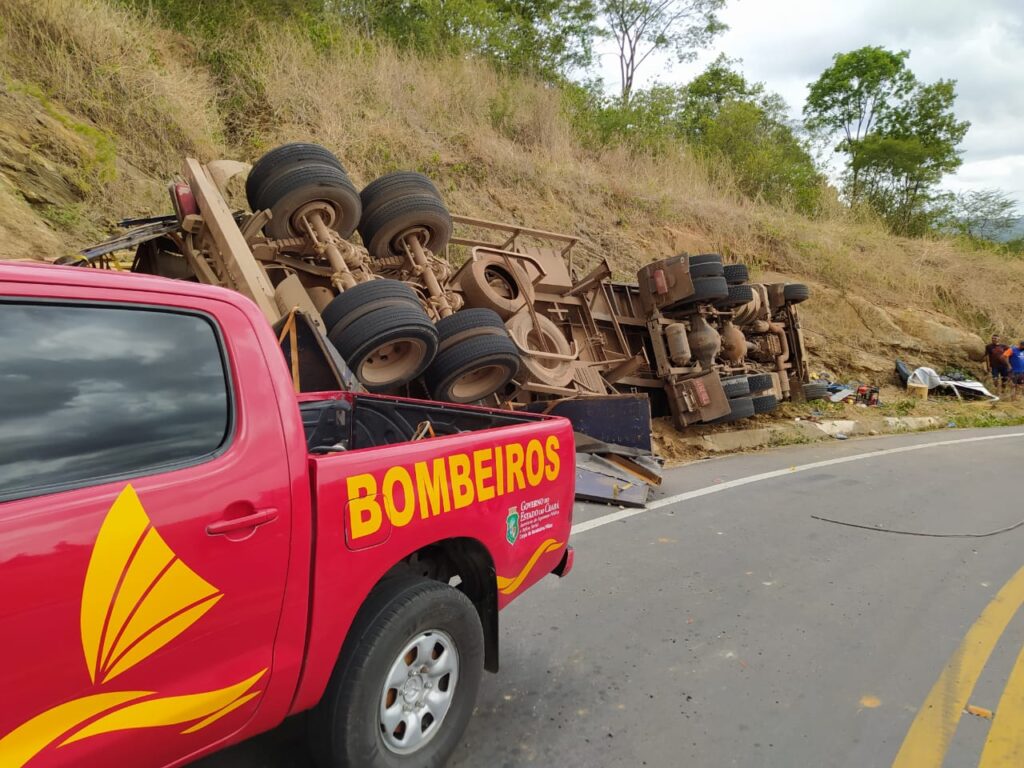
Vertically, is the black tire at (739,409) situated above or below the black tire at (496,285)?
below

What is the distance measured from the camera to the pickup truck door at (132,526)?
1.44m

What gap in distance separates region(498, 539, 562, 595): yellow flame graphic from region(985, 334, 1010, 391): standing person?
19400 millimetres

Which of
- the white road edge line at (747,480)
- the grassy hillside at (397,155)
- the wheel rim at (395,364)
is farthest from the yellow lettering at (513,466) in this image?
the grassy hillside at (397,155)

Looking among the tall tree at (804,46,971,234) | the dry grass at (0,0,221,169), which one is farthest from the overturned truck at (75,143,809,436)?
the tall tree at (804,46,971,234)

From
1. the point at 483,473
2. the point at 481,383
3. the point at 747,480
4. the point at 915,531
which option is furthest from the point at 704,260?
the point at 483,473

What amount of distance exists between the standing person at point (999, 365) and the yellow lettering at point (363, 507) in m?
20.5

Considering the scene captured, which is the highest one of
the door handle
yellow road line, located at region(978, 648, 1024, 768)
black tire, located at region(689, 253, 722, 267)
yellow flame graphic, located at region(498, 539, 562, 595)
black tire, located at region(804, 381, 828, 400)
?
black tire, located at region(689, 253, 722, 267)

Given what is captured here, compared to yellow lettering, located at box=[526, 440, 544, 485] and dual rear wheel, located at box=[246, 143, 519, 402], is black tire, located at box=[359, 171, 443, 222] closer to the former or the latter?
dual rear wheel, located at box=[246, 143, 519, 402]

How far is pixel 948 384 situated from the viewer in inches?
660

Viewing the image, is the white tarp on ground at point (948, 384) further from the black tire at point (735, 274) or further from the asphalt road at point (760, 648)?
the asphalt road at point (760, 648)

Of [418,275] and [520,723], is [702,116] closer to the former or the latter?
[418,275]

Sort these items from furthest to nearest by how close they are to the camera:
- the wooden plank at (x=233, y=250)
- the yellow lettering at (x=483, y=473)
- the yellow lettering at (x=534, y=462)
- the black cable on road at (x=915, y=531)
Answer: the wooden plank at (x=233, y=250), the black cable on road at (x=915, y=531), the yellow lettering at (x=534, y=462), the yellow lettering at (x=483, y=473)

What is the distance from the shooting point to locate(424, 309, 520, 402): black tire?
6676mm

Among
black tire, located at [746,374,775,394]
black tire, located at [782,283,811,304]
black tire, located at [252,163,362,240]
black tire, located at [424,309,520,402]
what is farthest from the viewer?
black tire, located at [782,283,811,304]
